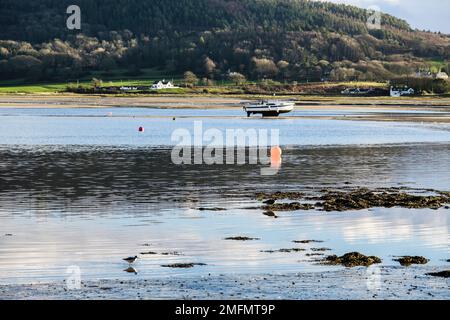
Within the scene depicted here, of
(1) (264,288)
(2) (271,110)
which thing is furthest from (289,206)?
(2) (271,110)

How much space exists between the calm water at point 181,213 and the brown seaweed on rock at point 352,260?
0.60m

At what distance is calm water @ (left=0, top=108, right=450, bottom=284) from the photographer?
901 inches

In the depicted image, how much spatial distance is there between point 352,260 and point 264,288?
3.80 meters

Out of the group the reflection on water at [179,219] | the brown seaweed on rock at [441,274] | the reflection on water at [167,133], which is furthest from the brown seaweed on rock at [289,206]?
the reflection on water at [167,133]

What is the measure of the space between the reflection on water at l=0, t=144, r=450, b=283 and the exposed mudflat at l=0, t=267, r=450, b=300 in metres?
0.94

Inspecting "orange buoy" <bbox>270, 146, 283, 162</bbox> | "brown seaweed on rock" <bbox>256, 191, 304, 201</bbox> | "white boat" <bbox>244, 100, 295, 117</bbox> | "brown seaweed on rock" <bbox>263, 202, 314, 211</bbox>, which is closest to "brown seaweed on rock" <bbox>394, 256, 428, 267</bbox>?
"brown seaweed on rock" <bbox>263, 202, 314, 211</bbox>

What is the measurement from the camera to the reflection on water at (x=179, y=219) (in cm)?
2272

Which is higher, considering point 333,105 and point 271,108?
point 271,108

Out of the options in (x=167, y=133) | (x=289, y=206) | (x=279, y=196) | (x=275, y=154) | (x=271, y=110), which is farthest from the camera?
(x=271, y=110)

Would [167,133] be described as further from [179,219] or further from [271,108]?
[179,219]

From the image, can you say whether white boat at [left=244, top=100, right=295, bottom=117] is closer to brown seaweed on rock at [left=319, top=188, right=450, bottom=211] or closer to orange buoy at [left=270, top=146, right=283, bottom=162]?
orange buoy at [left=270, top=146, right=283, bottom=162]

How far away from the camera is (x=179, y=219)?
29.4 metres

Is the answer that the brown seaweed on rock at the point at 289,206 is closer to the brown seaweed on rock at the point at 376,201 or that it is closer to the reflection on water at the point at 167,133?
the brown seaweed on rock at the point at 376,201
